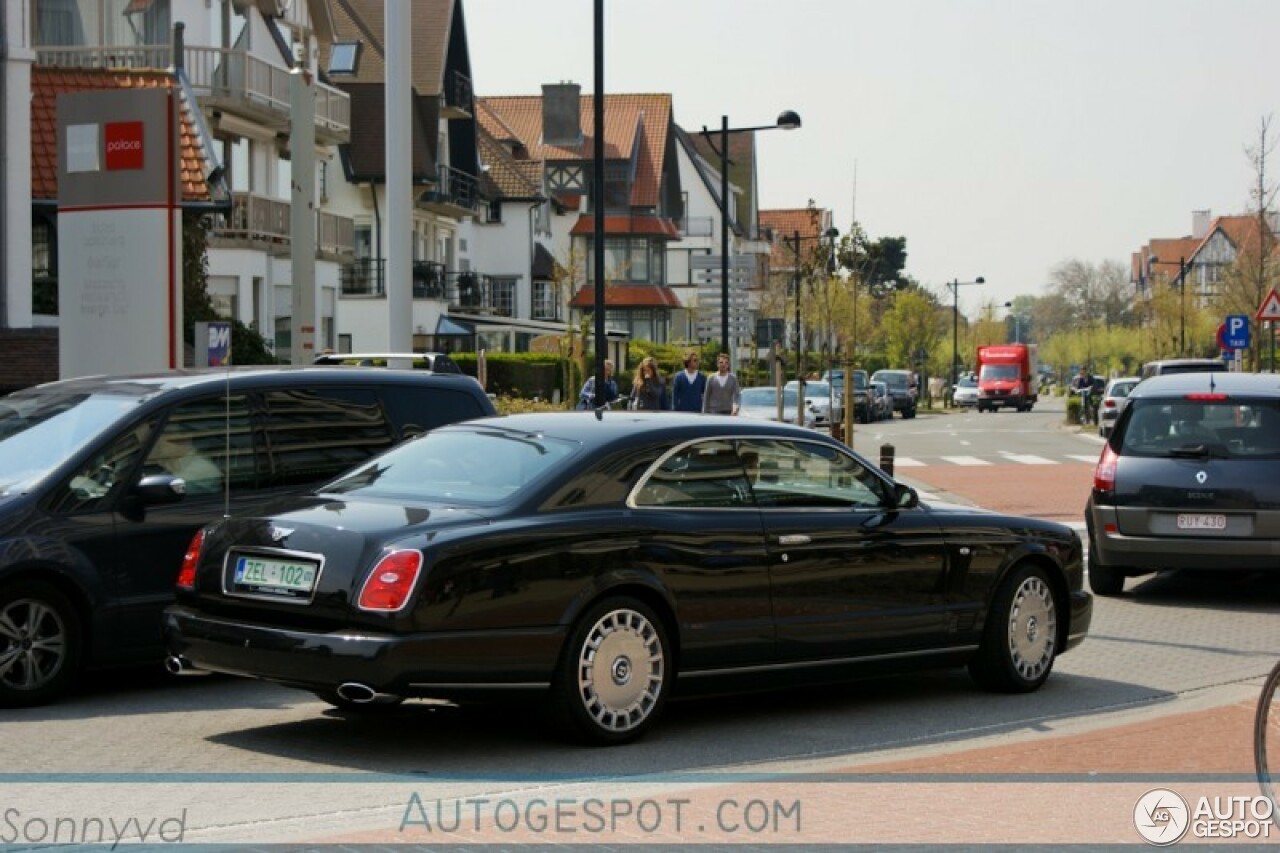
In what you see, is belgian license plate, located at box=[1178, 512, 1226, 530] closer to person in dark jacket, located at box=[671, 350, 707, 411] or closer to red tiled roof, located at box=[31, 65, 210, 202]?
person in dark jacket, located at box=[671, 350, 707, 411]

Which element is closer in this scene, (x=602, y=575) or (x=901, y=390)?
(x=602, y=575)

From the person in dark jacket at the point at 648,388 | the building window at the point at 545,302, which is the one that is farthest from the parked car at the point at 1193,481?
the building window at the point at 545,302

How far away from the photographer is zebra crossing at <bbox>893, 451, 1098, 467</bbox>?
126ft

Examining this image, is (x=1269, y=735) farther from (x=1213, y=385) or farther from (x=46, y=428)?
(x=1213, y=385)

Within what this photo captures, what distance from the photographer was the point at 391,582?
27.8 feet

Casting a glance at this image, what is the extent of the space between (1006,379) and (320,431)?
8085 centimetres

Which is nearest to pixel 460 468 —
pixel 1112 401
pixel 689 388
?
pixel 689 388

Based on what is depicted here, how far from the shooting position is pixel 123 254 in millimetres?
19000

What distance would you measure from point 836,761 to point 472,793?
1.69 m

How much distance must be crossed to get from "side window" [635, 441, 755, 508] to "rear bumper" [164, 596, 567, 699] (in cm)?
101

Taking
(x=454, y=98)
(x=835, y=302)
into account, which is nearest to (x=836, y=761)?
(x=835, y=302)

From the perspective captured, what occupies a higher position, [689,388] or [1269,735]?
[689,388]

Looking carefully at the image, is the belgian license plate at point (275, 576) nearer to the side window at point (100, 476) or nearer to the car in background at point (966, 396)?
the side window at point (100, 476)

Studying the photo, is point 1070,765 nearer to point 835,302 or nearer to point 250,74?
point 250,74
